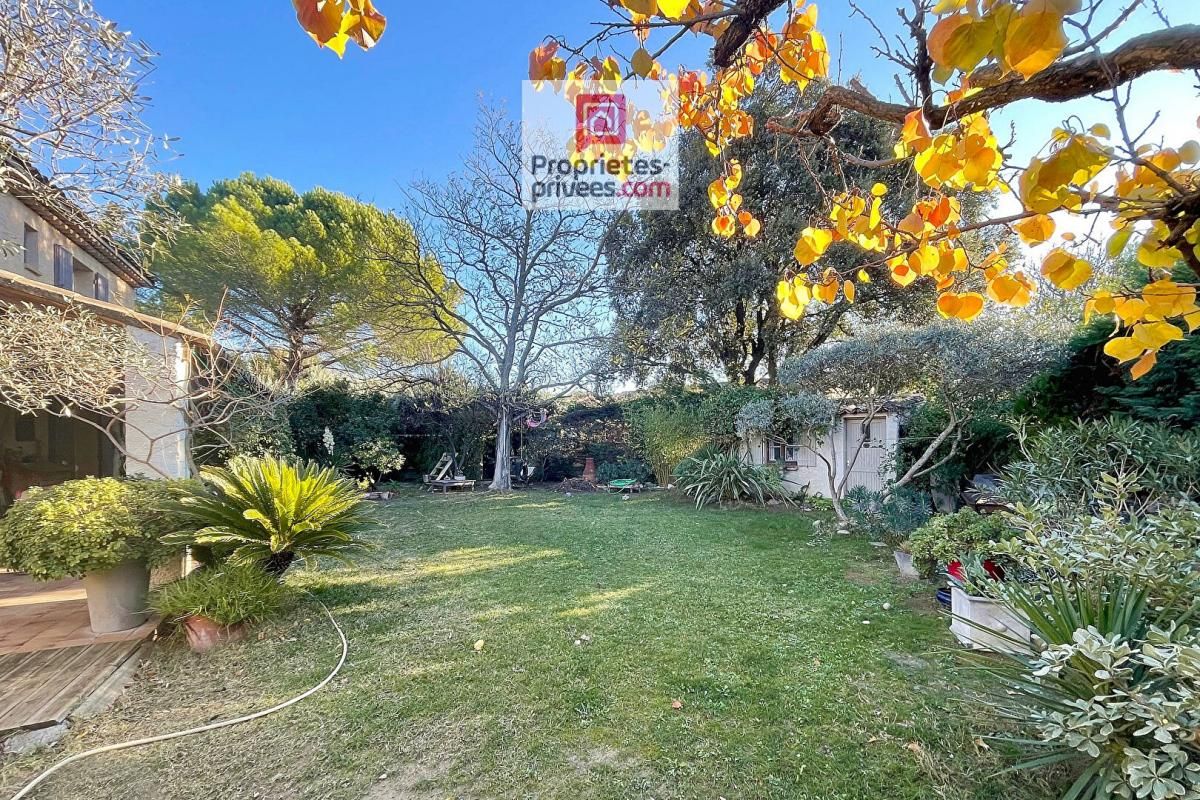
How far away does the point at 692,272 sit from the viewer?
12156mm

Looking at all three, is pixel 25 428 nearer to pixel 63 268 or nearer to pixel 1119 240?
pixel 63 268

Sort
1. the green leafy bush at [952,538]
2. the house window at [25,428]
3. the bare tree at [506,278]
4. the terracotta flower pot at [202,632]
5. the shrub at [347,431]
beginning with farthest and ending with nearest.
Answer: the bare tree at [506,278]
the shrub at [347,431]
the house window at [25,428]
the green leafy bush at [952,538]
the terracotta flower pot at [202,632]

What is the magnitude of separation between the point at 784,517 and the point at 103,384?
840 cm

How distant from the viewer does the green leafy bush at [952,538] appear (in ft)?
11.9

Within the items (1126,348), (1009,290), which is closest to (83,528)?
(1009,290)

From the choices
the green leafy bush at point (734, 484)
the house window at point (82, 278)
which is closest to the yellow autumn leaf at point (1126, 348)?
the green leafy bush at point (734, 484)

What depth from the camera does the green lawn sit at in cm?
198

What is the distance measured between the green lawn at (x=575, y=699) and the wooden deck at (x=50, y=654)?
0.23 m

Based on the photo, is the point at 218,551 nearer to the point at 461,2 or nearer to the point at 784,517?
the point at 461,2

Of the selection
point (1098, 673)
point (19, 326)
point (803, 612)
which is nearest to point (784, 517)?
Answer: point (803, 612)

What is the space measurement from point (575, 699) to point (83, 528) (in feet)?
10.9

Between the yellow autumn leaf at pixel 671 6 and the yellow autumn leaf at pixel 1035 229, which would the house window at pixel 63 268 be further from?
the yellow autumn leaf at pixel 1035 229

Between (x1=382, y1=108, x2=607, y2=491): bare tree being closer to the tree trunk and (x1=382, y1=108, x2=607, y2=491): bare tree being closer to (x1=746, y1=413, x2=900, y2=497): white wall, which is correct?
the tree trunk

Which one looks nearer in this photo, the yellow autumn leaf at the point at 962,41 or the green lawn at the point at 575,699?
the yellow autumn leaf at the point at 962,41
